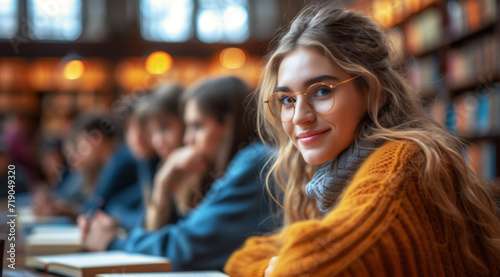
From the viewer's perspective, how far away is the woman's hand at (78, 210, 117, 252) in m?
1.55

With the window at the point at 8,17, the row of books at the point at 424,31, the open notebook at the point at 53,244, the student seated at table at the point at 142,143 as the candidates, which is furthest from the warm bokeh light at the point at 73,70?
the open notebook at the point at 53,244

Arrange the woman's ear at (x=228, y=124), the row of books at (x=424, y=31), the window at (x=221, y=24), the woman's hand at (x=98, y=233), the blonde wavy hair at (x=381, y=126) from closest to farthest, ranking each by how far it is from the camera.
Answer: the blonde wavy hair at (x=381, y=126) < the woman's hand at (x=98, y=233) < the woman's ear at (x=228, y=124) < the row of books at (x=424, y=31) < the window at (x=221, y=24)

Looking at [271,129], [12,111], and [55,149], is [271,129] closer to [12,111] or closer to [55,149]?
[55,149]

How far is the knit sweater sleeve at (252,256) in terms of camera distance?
88 centimetres

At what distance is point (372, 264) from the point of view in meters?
0.60

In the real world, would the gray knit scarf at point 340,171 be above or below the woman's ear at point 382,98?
below

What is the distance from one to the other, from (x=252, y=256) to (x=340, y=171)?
0.87 ft

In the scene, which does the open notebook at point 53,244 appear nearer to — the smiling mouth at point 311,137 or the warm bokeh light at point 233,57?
the smiling mouth at point 311,137

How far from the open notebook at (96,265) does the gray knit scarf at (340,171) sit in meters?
0.44

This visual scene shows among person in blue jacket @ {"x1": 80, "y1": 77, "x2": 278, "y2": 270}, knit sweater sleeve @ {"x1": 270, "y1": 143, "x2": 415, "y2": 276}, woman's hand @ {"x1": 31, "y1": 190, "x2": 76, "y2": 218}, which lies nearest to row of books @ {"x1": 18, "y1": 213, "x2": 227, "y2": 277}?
person in blue jacket @ {"x1": 80, "y1": 77, "x2": 278, "y2": 270}

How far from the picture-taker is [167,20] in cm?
774

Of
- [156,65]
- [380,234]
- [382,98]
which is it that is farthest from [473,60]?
[380,234]

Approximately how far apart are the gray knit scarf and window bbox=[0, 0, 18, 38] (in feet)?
22.0

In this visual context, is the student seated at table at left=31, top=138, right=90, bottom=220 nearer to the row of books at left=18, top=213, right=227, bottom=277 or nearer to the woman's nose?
the row of books at left=18, top=213, right=227, bottom=277
